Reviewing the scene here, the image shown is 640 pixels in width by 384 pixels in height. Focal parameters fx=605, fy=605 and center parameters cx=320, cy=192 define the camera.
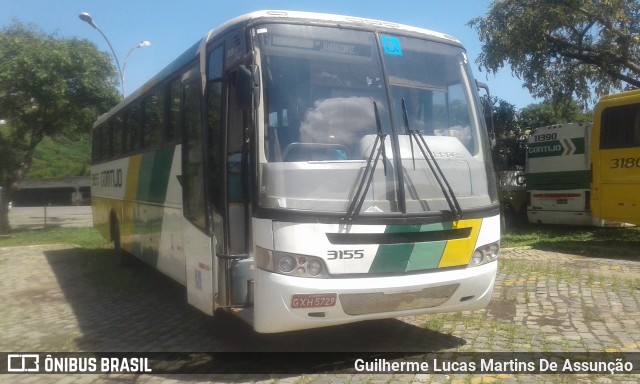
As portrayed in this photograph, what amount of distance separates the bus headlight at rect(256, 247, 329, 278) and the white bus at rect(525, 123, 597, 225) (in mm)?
12754

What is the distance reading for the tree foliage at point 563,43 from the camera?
16719mm

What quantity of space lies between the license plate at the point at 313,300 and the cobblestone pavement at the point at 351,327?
0.73 meters

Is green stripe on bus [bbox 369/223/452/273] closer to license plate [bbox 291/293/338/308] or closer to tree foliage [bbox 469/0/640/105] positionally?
license plate [bbox 291/293/338/308]

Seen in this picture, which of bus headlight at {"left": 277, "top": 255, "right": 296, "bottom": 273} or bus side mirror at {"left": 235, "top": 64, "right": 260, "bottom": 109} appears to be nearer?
bus headlight at {"left": 277, "top": 255, "right": 296, "bottom": 273}

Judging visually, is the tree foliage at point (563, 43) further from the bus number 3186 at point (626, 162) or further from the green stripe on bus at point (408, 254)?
the green stripe on bus at point (408, 254)

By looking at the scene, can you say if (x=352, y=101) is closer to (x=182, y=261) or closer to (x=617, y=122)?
(x=182, y=261)

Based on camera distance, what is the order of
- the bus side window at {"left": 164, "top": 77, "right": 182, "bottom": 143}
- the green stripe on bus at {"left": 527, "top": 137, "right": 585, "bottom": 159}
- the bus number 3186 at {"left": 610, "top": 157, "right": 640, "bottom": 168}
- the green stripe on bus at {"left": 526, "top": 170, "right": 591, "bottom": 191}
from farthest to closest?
the green stripe on bus at {"left": 527, "top": 137, "right": 585, "bottom": 159}, the green stripe on bus at {"left": 526, "top": 170, "right": 591, "bottom": 191}, the bus number 3186 at {"left": 610, "top": 157, "right": 640, "bottom": 168}, the bus side window at {"left": 164, "top": 77, "right": 182, "bottom": 143}

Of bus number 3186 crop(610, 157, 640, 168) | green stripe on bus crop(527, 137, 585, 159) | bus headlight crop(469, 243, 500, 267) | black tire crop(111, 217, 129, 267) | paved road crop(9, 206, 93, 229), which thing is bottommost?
paved road crop(9, 206, 93, 229)

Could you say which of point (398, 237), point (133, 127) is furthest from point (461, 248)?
point (133, 127)

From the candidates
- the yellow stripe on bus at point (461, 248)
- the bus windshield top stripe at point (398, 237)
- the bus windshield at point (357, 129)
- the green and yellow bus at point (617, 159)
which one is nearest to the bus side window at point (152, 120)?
the bus windshield at point (357, 129)

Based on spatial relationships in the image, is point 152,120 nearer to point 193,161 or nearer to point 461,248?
point 193,161

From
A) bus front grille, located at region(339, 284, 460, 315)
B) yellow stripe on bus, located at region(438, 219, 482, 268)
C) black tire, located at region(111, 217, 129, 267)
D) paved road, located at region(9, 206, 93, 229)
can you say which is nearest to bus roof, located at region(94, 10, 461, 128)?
yellow stripe on bus, located at region(438, 219, 482, 268)

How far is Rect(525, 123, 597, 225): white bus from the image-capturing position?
1611cm

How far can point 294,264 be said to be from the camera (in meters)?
5.09
